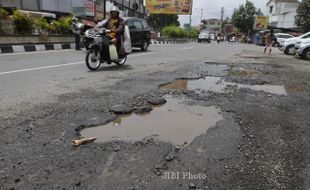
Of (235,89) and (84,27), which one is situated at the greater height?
(84,27)

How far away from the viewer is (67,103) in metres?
3.91

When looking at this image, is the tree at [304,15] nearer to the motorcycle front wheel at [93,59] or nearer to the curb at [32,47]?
the curb at [32,47]

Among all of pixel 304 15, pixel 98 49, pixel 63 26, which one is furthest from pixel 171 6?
pixel 98 49

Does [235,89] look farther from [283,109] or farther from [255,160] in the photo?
[255,160]

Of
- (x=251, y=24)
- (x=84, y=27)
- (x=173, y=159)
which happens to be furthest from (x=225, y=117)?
(x=251, y=24)

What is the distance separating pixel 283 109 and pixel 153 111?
190 centimetres

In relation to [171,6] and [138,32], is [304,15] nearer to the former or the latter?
[171,6]

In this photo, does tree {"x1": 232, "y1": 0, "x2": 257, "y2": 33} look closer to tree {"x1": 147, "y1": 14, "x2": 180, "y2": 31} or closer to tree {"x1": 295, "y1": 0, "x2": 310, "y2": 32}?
tree {"x1": 147, "y1": 14, "x2": 180, "y2": 31}

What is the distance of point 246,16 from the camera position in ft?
202

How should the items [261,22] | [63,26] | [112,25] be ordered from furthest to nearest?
[261,22], [63,26], [112,25]

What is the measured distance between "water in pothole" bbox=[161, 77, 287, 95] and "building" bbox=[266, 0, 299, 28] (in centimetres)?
4840

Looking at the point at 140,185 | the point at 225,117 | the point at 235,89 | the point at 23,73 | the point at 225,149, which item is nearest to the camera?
the point at 140,185

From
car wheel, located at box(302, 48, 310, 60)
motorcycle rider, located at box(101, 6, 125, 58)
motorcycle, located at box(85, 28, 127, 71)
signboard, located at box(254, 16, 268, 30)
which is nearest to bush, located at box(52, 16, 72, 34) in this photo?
motorcycle rider, located at box(101, 6, 125, 58)

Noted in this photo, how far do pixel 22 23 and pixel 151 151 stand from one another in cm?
1266
